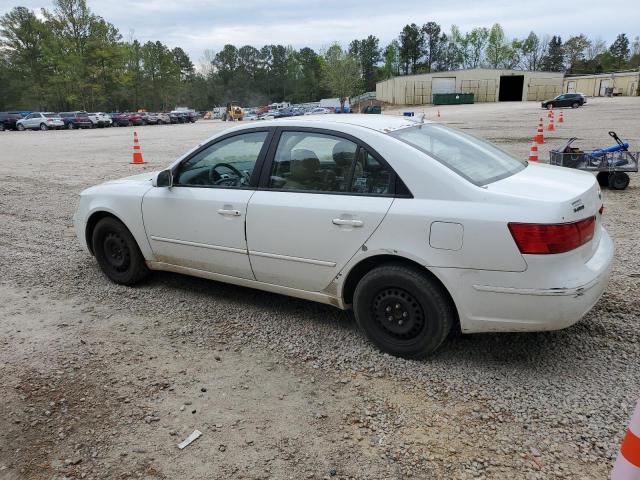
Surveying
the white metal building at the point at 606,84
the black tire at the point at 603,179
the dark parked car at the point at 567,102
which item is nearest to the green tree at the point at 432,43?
the white metal building at the point at 606,84

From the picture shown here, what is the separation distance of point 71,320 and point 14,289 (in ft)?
3.94

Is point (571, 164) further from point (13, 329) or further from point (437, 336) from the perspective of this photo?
point (13, 329)

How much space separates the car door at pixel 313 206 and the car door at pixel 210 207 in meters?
0.14

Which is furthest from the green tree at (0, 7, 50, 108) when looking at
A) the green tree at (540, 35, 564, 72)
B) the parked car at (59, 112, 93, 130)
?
the green tree at (540, 35, 564, 72)

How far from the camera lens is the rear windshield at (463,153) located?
336 cm

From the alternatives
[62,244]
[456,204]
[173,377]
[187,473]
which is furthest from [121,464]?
[62,244]

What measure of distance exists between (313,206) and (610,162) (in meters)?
7.26

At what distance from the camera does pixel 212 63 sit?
12450cm

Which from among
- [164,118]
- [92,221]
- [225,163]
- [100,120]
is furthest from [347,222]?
[164,118]

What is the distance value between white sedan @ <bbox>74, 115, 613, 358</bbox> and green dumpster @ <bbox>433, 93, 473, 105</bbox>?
6953 cm

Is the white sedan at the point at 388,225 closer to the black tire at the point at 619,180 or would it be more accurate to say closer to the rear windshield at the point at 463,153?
the rear windshield at the point at 463,153

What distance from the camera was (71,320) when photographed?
14.0 ft

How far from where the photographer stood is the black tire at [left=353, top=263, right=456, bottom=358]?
3.19 m

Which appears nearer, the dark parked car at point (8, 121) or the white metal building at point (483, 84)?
the dark parked car at point (8, 121)
